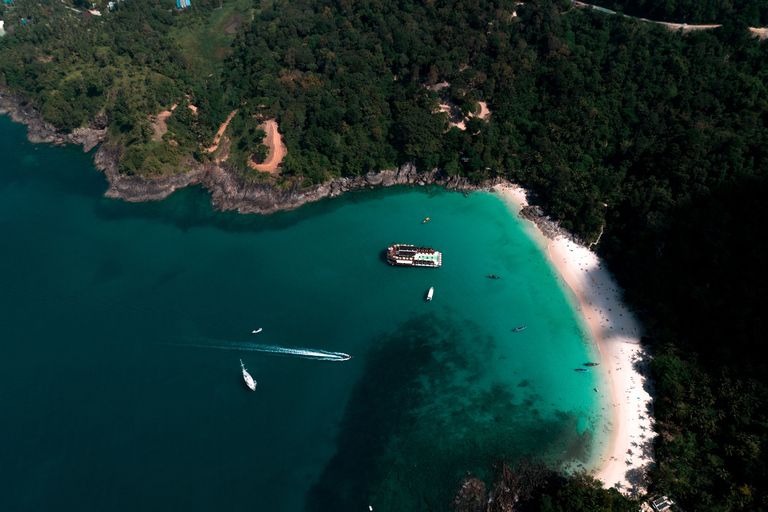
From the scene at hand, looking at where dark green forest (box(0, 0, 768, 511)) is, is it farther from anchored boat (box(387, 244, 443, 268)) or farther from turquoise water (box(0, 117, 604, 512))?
anchored boat (box(387, 244, 443, 268))

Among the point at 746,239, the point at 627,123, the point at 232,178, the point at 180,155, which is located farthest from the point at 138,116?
the point at 746,239

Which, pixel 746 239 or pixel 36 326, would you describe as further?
pixel 36 326

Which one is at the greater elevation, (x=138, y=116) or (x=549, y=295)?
(x=138, y=116)

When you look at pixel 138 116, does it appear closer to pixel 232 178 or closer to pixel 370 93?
pixel 232 178

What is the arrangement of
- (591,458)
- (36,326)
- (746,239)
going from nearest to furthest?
(591,458), (746,239), (36,326)

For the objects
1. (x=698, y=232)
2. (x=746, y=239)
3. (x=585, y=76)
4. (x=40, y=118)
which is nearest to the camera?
(x=746, y=239)

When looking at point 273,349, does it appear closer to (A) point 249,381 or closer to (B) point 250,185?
(A) point 249,381

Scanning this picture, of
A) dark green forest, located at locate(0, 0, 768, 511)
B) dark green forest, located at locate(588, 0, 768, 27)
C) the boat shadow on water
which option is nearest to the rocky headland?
dark green forest, located at locate(0, 0, 768, 511)
